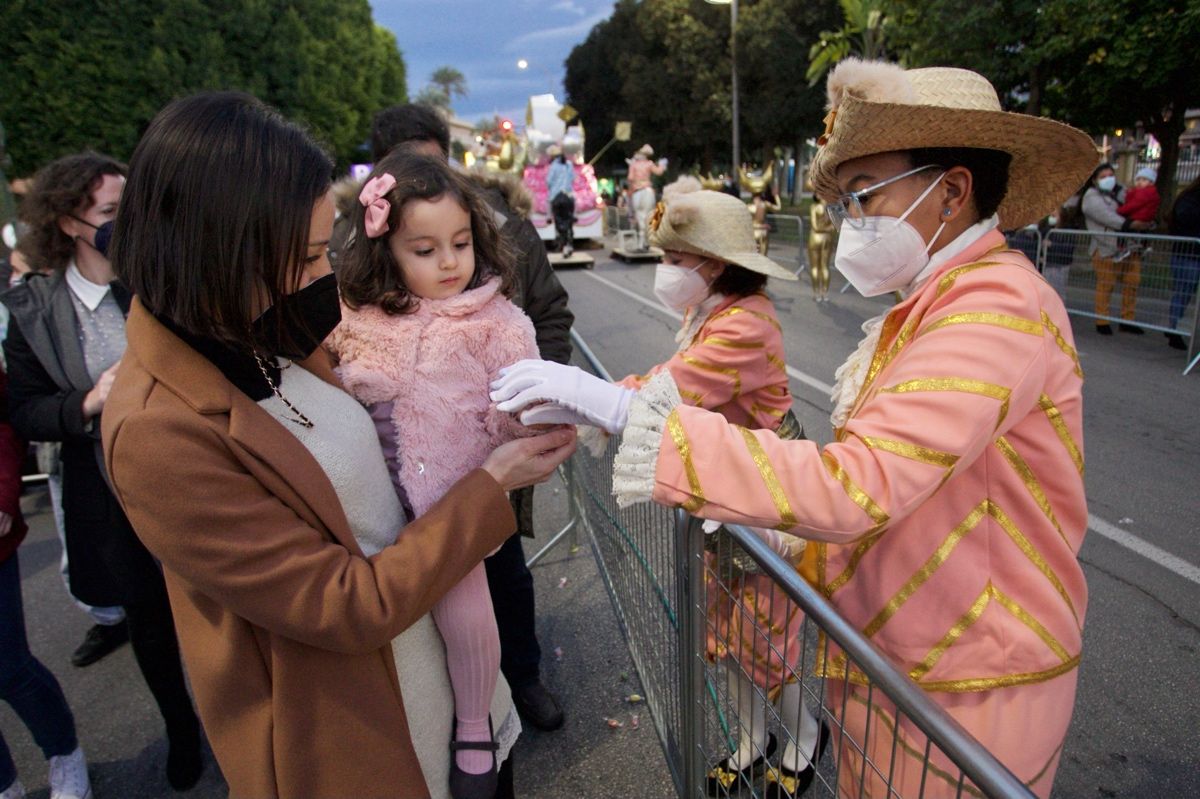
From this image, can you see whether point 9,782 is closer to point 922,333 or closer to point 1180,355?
point 922,333

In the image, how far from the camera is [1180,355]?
7.54 meters

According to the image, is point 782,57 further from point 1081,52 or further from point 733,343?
point 733,343

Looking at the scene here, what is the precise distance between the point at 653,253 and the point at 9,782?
15.6m

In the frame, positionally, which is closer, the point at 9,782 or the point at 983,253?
the point at 983,253

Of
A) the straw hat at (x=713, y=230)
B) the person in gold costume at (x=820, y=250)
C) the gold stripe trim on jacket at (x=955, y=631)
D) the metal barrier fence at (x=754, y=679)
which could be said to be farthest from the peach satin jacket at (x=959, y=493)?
the person in gold costume at (x=820, y=250)

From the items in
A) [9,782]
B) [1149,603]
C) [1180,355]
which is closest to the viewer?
[9,782]

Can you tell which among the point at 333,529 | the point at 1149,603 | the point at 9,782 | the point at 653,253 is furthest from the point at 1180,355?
the point at 653,253

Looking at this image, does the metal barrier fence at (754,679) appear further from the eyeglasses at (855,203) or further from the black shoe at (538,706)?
the eyeglasses at (855,203)

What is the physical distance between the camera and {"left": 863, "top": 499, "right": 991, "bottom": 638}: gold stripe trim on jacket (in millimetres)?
1273

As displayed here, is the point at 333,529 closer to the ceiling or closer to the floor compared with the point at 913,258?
closer to the floor

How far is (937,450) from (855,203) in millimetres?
626

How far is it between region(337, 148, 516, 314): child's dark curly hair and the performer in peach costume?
575 mm

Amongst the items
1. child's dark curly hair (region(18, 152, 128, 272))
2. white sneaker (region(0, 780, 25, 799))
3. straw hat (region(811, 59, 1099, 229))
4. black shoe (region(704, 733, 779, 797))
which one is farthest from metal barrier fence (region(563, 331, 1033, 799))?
white sneaker (region(0, 780, 25, 799))

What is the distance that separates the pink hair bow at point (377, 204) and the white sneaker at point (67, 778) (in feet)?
7.69
